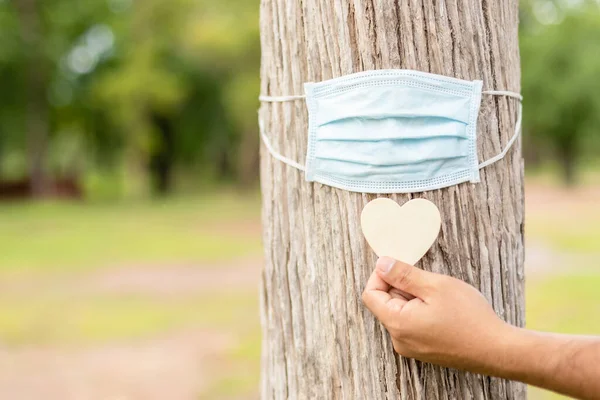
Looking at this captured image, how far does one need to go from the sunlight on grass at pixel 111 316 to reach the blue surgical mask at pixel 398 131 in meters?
6.26

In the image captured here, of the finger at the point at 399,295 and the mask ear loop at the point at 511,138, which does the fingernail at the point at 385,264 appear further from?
the mask ear loop at the point at 511,138

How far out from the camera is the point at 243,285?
32.4 feet

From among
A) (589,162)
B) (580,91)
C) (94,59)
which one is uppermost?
(94,59)

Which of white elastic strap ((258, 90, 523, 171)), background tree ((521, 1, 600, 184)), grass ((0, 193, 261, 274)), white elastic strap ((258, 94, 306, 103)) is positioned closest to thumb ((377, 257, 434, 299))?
white elastic strap ((258, 90, 523, 171))

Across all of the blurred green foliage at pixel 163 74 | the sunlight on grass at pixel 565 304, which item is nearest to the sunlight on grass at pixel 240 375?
the sunlight on grass at pixel 565 304

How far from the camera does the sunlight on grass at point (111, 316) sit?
753 cm

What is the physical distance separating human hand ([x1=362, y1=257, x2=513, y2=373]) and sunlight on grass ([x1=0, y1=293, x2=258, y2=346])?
6.31m

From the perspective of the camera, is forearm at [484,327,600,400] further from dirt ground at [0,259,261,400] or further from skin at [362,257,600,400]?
dirt ground at [0,259,261,400]

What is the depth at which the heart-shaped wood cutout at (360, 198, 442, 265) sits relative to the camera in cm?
161

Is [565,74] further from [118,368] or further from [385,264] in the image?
[385,264]

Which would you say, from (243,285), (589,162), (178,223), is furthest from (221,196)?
(589,162)

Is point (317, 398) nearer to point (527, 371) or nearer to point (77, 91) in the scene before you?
point (527, 371)

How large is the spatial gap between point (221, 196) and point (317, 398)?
30453 millimetres

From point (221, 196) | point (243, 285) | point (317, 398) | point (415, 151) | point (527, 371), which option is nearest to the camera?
point (527, 371)
